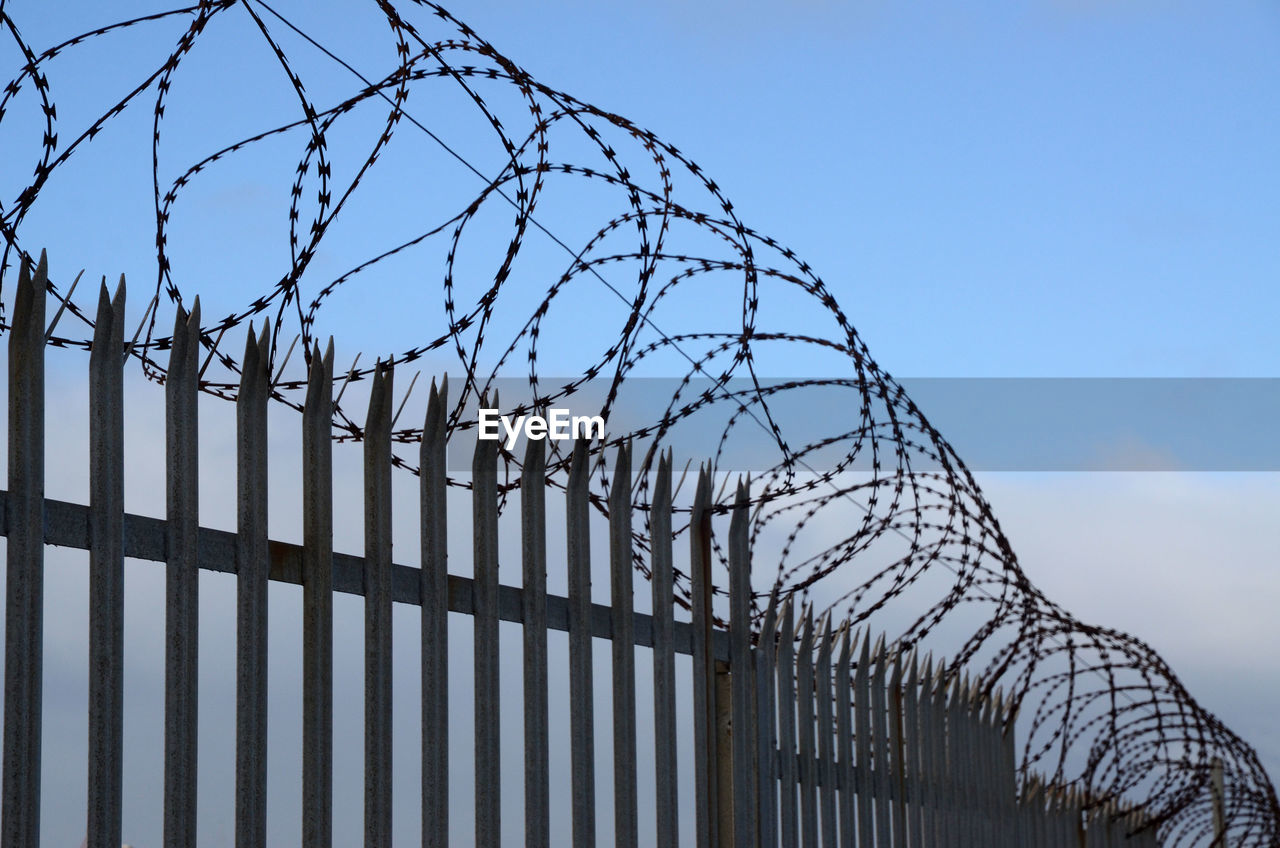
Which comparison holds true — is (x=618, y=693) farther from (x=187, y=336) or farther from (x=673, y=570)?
(x=187, y=336)

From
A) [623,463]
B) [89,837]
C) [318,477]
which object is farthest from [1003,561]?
[89,837]

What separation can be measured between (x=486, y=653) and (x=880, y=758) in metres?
2.99

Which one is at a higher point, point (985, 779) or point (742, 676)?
point (742, 676)

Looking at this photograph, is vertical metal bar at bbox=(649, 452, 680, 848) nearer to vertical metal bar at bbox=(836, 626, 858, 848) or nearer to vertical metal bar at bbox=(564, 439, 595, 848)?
vertical metal bar at bbox=(564, 439, 595, 848)

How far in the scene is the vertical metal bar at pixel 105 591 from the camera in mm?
3082

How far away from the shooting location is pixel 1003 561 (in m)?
6.75

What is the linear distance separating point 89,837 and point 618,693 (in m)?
2.00

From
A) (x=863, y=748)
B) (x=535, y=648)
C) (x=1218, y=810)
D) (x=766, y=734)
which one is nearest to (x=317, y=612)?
(x=535, y=648)

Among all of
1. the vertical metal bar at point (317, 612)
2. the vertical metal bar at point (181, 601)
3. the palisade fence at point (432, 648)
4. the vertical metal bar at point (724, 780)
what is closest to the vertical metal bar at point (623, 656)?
the palisade fence at point (432, 648)

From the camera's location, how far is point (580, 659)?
15.0 ft

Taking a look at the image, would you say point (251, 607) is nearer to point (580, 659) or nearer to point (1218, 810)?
point (580, 659)

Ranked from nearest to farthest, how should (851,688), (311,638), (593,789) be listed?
1. (311,638)
2. (593,789)
3. (851,688)

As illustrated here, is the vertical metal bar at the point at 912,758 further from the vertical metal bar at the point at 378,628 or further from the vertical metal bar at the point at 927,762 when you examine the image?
the vertical metal bar at the point at 378,628

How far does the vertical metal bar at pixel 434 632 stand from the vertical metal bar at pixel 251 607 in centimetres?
56
